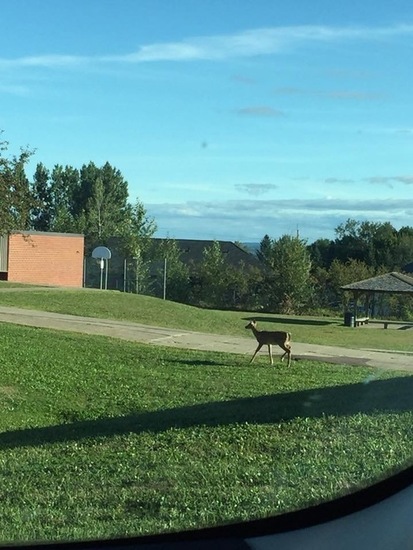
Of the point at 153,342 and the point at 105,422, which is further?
the point at 153,342

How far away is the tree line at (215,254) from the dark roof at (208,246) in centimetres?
235

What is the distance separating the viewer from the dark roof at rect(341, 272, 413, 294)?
105ft

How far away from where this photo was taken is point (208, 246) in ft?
171

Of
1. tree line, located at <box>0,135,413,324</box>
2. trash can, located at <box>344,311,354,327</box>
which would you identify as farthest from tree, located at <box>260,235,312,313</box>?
trash can, located at <box>344,311,354,327</box>

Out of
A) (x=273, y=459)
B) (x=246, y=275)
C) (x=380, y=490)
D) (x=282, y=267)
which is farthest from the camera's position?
(x=246, y=275)

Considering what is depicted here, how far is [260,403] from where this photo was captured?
1030 centimetres

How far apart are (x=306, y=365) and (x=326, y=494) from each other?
13.5 m

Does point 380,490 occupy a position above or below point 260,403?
above

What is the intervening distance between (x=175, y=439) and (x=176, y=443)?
188mm

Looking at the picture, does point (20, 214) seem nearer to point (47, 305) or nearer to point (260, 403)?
point (260, 403)

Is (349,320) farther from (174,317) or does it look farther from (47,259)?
(47,259)

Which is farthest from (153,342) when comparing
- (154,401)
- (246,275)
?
(246,275)

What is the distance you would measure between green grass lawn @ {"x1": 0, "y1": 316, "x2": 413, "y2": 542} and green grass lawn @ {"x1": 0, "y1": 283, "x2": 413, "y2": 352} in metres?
10.5

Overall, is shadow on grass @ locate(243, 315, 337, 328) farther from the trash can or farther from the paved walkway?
the paved walkway
